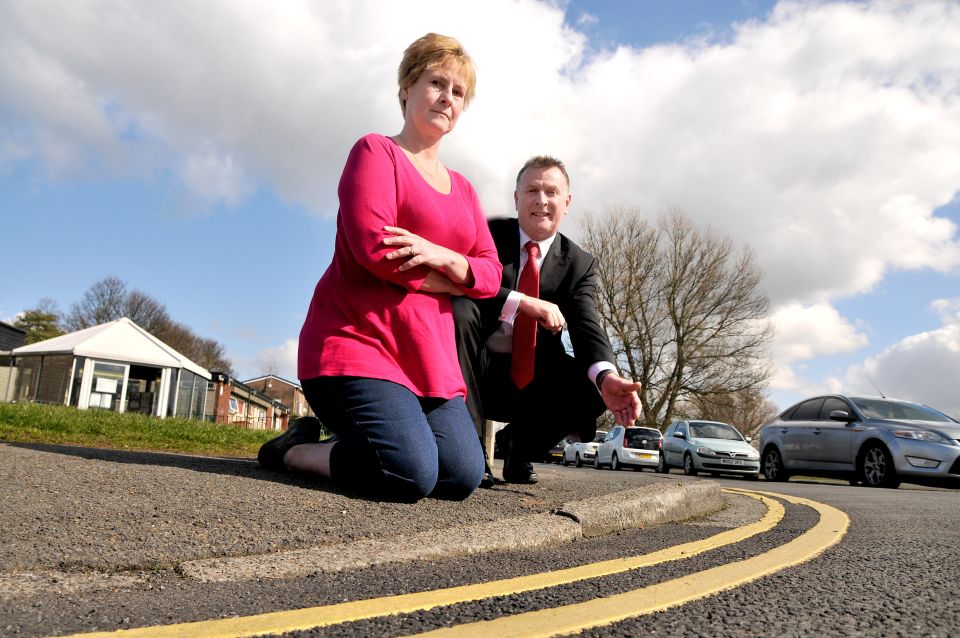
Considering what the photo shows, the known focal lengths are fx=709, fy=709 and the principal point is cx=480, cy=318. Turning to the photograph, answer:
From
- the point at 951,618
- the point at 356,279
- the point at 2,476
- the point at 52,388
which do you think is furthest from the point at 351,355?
the point at 52,388

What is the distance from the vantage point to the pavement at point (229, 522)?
1965 millimetres

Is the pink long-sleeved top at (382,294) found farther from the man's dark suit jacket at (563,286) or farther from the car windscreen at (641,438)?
the car windscreen at (641,438)

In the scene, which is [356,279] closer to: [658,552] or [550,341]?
[550,341]

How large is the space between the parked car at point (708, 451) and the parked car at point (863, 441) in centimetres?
312

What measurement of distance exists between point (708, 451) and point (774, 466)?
3.48 meters

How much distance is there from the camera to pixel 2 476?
2.96 m

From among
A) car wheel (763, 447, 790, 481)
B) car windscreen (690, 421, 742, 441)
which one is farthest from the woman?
car windscreen (690, 421, 742, 441)

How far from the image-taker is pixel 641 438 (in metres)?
20.4

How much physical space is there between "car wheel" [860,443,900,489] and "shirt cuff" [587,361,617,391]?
7.66 metres

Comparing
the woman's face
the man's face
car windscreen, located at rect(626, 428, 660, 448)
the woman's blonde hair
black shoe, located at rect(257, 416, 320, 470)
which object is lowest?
black shoe, located at rect(257, 416, 320, 470)

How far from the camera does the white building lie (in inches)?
1002

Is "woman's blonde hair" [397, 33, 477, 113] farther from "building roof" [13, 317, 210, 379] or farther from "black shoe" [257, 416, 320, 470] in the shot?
"building roof" [13, 317, 210, 379]

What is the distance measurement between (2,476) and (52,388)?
88.3 feet

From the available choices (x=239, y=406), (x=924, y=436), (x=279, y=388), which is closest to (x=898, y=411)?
(x=924, y=436)
